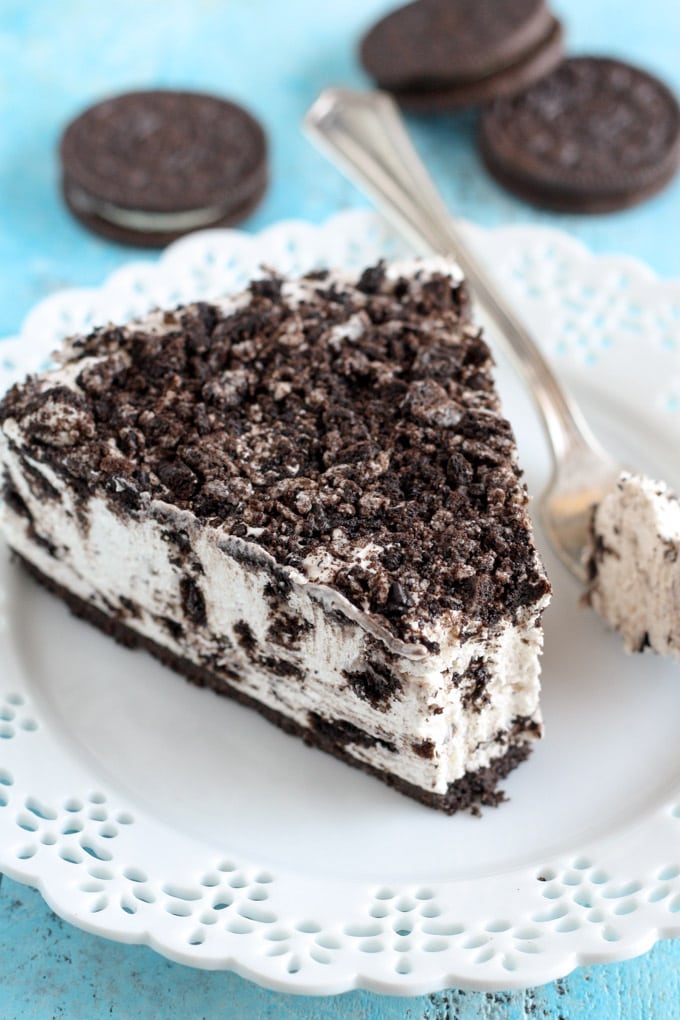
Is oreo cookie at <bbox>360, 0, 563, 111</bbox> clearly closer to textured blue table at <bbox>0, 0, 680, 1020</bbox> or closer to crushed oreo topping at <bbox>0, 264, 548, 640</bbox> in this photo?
textured blue table at <bbox>0, 0, 680, 1020</bbox>

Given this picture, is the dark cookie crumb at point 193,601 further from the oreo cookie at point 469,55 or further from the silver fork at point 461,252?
the oreo cookie at point 469,55

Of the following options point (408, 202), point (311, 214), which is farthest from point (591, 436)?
point (311, 214)

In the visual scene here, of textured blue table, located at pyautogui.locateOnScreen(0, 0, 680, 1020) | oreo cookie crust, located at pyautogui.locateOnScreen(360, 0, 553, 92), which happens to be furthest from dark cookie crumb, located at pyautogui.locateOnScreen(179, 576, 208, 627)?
oreo cookie crust, located at pyautogui.locateOnScreen(360, 0, 553, 92)

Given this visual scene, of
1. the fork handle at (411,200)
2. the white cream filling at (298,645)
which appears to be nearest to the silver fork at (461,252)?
the fork handle at (411,200)

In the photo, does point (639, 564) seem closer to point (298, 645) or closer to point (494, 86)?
point (298, 645)

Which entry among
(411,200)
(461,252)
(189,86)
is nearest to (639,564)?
(461,252)

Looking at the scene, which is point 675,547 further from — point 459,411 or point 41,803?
point 41,803

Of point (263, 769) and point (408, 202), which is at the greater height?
point (408, 202)
